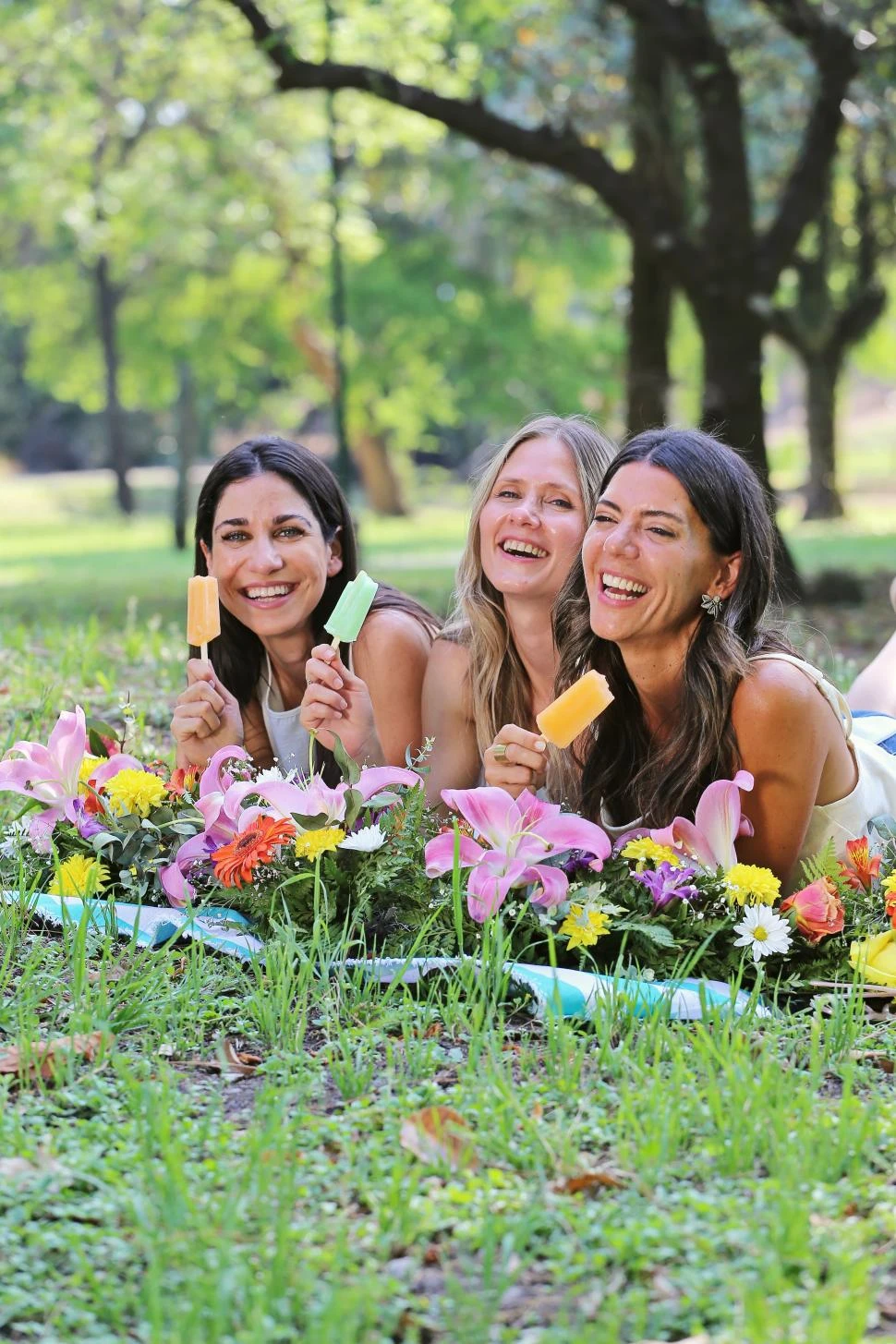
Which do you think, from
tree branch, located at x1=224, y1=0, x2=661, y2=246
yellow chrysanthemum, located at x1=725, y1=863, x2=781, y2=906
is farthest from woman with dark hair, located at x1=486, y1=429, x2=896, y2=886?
tree branch, located at x1=224, y1=0, x2=661, y2=246

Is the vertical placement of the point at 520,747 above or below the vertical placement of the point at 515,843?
above

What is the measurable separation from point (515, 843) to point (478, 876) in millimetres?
105

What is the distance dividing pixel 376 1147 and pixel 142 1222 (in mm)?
418

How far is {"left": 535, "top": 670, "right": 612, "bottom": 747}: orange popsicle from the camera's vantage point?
328 cm

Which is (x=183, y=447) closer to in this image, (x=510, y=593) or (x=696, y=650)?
(x=510, y=593)

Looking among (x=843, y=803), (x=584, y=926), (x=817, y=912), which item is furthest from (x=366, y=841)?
(x=843, y=803)

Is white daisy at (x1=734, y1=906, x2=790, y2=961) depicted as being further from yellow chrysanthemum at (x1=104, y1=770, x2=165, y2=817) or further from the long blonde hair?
yellow chrysanthemum at (x1=104, y1=770, x2=165, y2=817)

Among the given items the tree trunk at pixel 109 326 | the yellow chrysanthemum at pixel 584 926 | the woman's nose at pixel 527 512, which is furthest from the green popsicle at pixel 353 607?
the tree trunk at pixel 109 326

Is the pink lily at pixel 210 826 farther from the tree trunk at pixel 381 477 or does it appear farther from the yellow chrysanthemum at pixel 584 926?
the tree trunk at pixel 381 477

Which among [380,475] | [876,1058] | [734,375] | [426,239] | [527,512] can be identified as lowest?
[876,1058]

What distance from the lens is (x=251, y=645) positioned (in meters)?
4.71

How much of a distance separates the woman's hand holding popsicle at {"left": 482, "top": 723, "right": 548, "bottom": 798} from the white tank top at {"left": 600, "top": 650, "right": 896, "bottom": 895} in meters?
0.35

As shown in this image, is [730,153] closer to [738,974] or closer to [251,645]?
[251,645]

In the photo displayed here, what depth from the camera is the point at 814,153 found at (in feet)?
35.8
